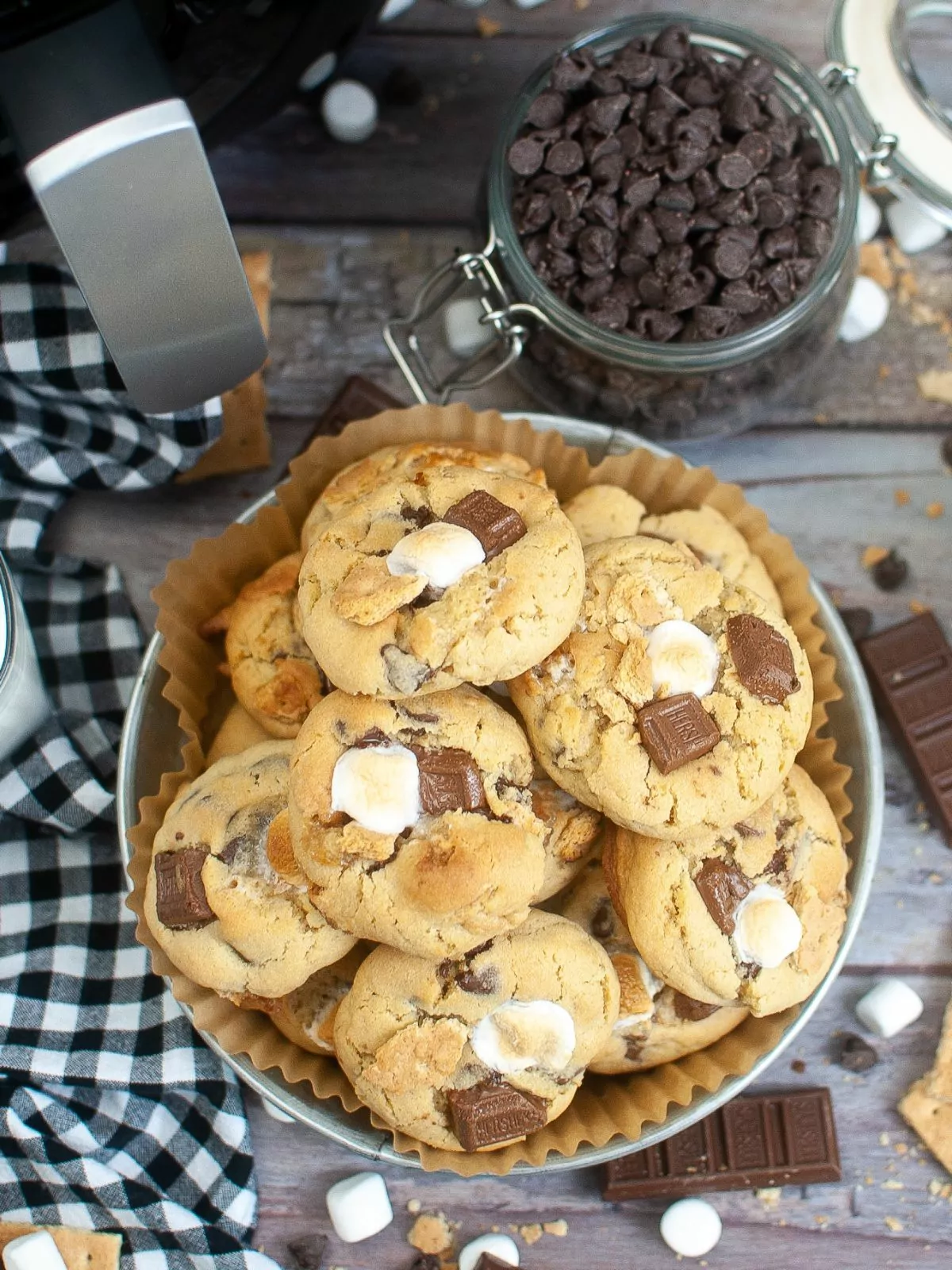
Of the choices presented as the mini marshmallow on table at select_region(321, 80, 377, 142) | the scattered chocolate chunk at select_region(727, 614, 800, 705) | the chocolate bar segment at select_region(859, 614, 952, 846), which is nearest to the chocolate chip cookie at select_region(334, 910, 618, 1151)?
the scattered chocolate chunk at select_region(727, 614, 800, 705)

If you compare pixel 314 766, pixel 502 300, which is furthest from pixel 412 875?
pixel 502 300

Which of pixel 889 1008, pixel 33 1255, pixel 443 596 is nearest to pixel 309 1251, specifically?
pixel 33 1255

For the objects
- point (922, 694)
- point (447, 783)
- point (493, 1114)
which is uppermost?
point (447, 783)

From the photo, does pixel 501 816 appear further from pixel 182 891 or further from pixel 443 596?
pixel 182 891

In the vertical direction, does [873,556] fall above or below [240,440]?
below

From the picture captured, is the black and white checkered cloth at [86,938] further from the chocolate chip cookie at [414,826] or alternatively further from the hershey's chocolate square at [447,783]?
the hershey's chocolate square at [447,783]

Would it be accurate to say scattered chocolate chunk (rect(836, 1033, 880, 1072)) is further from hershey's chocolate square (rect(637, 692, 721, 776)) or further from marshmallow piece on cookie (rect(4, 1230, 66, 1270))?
marshmallow piece on cookie (rect(4, 1230, 66, 1270))

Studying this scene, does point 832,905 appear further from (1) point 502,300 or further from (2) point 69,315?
(2) point 69,315
